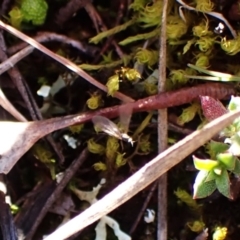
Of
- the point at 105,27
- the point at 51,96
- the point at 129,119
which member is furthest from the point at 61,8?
the point at 129,119

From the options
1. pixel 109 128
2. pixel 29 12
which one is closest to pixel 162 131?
pixel 109 128

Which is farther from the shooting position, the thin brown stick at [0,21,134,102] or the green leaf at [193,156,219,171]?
the thin brown stick at [0,21,134,102]

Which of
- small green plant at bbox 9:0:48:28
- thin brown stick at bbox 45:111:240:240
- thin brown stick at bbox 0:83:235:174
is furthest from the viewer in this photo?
small green plant at bbox 9:0:48:28

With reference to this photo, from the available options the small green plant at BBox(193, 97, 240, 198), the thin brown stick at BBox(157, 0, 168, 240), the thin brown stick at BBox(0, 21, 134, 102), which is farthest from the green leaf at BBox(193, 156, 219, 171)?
the thin brown stick at BBox(0, 21, 134, 102)

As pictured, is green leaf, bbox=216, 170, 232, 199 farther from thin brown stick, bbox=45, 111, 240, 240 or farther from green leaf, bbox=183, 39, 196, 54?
green leaf, bbox=183, 39, 196, 54

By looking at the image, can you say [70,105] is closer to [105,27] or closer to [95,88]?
[95,88]

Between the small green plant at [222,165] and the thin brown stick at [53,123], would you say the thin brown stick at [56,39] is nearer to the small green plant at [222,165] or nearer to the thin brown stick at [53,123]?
the thin brown stick at [53,123]

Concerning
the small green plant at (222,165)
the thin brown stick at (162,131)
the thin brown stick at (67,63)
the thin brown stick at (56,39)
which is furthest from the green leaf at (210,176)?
the thin brown stick at (56,39)
